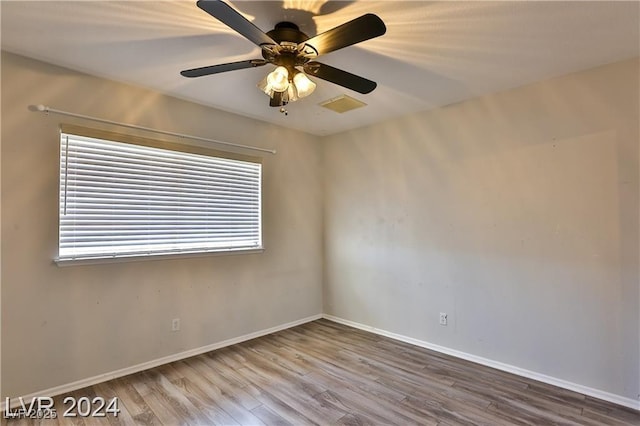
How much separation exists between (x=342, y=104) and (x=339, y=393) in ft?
8.23

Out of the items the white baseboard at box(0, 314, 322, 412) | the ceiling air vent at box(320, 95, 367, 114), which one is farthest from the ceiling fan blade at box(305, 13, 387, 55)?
the white baseboard at box(0, 314, 322, 412)

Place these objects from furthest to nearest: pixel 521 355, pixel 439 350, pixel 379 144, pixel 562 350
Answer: pixel 379 144 → pixel 439 350 → pixel 521 355 → pixel 562 350

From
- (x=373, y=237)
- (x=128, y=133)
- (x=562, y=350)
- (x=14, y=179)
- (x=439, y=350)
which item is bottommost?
(x=439, y=350)

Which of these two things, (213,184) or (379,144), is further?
(379,144)

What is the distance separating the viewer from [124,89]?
273cm

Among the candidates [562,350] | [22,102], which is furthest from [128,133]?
[562,350]

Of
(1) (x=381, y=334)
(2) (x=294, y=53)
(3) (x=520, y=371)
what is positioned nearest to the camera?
(2) (x=294, y=53)

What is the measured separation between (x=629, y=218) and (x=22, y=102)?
4375 millimetres

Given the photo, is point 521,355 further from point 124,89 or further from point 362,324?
point 124,89

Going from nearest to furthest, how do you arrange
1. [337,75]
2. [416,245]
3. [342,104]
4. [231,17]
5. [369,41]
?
[231,17] → [337,75] → [369,41] → [342,104] → [416,245]

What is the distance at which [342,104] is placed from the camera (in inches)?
123

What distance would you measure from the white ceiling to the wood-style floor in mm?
2442

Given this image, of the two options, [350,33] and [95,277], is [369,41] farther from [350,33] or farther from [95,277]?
[95,277]

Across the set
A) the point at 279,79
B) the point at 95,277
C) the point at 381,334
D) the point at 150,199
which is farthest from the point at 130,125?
the point at 381,334
